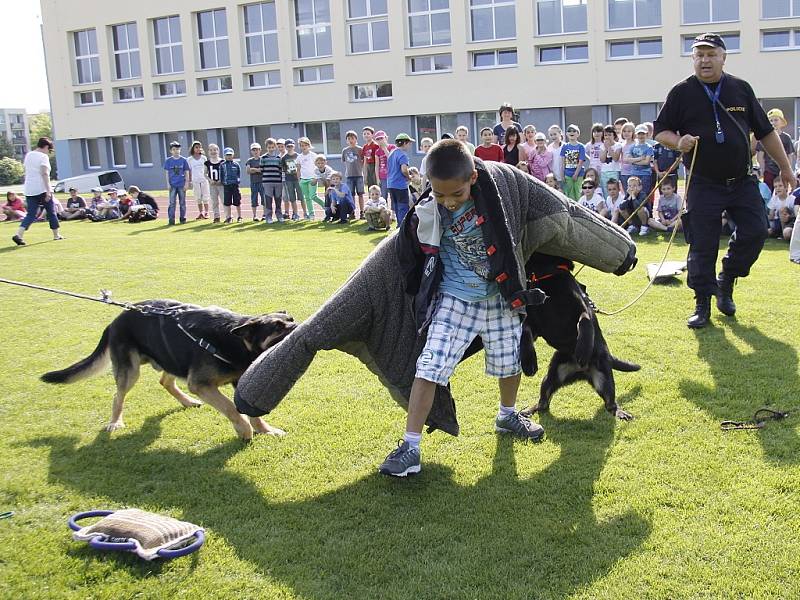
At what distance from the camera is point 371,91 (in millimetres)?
40281

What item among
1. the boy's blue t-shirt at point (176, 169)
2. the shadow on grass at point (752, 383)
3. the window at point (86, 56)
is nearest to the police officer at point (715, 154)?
the shadow on grass at point (752, 383)

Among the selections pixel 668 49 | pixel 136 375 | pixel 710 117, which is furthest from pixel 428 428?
pixel 668 49

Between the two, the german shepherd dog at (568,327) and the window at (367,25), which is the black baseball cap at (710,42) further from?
the window at (367,25)

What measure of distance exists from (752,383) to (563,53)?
33.1m

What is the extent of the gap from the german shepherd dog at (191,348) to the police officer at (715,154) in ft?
13.7

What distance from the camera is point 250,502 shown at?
4.29 metres

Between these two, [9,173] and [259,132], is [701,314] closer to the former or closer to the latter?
[259,132]

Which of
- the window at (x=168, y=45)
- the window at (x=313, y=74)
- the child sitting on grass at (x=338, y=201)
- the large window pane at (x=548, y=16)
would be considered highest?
the window at (x=168, y=45)

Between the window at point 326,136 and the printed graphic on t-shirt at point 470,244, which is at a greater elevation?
the window at point 326,136

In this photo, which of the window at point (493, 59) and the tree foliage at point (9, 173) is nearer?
the window at point (493, 59)

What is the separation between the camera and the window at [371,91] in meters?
39.8

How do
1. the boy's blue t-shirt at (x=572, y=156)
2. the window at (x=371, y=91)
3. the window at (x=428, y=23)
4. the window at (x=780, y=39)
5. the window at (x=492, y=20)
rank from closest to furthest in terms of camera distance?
the boy's blue t-shirt at (x=572, y=156)
the window at (x=780, y=39)
the window at (x=492, y=20)
the window at (x=428, y=23)
the window at (x=371, y=91)

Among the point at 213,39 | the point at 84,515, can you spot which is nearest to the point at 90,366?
the point at 84,515

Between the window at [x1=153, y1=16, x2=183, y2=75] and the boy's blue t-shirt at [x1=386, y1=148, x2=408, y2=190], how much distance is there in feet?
108
